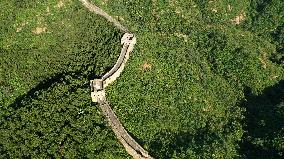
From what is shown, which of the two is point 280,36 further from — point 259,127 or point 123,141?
point 123,141

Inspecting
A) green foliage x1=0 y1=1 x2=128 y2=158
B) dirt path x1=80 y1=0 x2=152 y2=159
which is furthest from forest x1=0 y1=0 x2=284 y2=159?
dirt path x1=80 y1=0 x2=152 y2=159

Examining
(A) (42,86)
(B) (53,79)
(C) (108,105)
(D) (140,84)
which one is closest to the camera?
(C) (108,105)

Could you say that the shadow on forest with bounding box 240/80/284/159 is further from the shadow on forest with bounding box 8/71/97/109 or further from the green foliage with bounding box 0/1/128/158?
the shadow on forest with bounding box 8/71/97/109

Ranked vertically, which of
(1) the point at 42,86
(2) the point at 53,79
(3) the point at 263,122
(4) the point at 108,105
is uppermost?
(4) the point at 108,105

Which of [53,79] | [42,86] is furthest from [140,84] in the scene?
[42,86]

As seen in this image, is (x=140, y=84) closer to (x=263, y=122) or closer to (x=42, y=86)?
(x=42, y=86)

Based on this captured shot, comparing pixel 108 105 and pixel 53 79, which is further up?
pixel 108 105

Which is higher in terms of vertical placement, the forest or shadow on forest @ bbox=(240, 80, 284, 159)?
the forest
